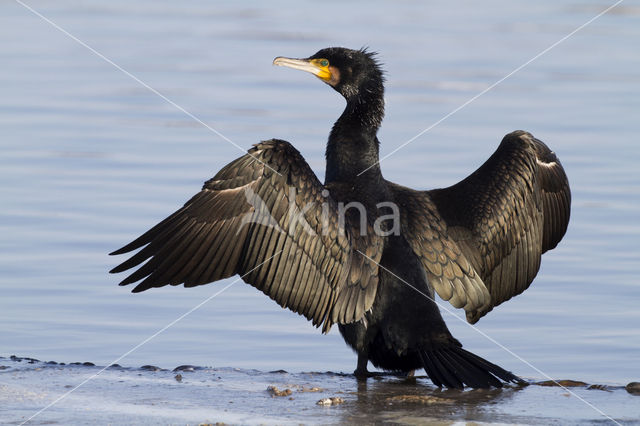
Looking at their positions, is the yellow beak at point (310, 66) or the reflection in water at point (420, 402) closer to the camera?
the reflection in water at point (420, 402)

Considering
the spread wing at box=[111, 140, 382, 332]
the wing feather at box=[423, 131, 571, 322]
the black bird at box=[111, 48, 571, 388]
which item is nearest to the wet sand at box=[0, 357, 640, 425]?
the black bird at box=[111, 48, 571, 388]

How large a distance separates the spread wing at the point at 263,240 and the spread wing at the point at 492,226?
Result: 28.5 inches

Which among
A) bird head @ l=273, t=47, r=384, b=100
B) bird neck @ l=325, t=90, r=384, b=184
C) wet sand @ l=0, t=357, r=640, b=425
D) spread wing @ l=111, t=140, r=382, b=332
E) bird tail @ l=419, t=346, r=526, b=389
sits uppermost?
bird head @ l=273, t=47, r=384, b=100

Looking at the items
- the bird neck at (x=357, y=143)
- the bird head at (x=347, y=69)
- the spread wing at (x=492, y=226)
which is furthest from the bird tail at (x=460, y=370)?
the bird head at (x=347, y=69)

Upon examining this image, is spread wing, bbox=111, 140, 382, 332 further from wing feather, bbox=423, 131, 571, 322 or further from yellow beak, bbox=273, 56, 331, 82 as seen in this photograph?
yellow beak, bbox=273, 56, 331, 82

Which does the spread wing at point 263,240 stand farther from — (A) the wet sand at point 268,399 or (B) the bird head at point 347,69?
(B) the bird head at point 347,69

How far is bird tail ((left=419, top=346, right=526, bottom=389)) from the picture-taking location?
672 centimetres

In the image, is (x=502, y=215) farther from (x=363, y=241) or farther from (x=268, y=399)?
(x=268, y=399)

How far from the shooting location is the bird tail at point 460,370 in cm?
672

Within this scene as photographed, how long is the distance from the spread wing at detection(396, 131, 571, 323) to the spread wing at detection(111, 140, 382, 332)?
2.38 feet

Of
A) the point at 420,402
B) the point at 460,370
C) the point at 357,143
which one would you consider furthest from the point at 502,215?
the point at 420,402

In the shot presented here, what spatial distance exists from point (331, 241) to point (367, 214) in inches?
15.7

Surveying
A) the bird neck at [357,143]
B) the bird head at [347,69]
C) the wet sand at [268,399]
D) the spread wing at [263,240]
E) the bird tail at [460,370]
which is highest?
the bird head at [347,69]

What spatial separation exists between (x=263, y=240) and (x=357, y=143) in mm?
1138
